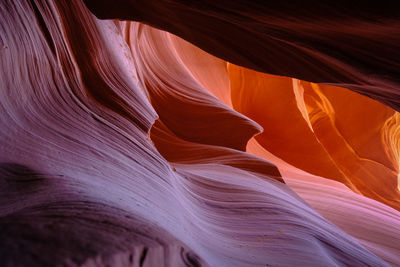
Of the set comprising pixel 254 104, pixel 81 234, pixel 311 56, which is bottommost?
pixel 81 234

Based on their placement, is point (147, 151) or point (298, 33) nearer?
point (298, 33)

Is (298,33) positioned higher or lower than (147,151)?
higher

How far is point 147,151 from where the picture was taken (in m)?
1.84

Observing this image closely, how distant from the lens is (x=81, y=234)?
78cm

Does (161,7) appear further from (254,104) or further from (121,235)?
(254,104)

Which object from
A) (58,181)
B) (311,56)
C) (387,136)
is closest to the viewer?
(58,181)

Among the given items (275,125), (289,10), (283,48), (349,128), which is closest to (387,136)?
(349,128)

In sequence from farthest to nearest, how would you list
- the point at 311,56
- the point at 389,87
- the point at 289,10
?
the point at 311,56 → the point at 389,87 → the point at 289,10

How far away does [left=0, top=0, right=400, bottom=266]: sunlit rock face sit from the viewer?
2.87 ft

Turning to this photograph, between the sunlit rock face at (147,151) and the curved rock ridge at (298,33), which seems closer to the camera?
the sunlit rock face at (147,151)

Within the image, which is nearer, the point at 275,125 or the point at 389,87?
the point at 389,87

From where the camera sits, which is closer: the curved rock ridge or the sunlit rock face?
the sunlit rock face

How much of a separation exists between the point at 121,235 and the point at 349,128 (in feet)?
24.8

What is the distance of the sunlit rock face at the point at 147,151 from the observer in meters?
0.87
